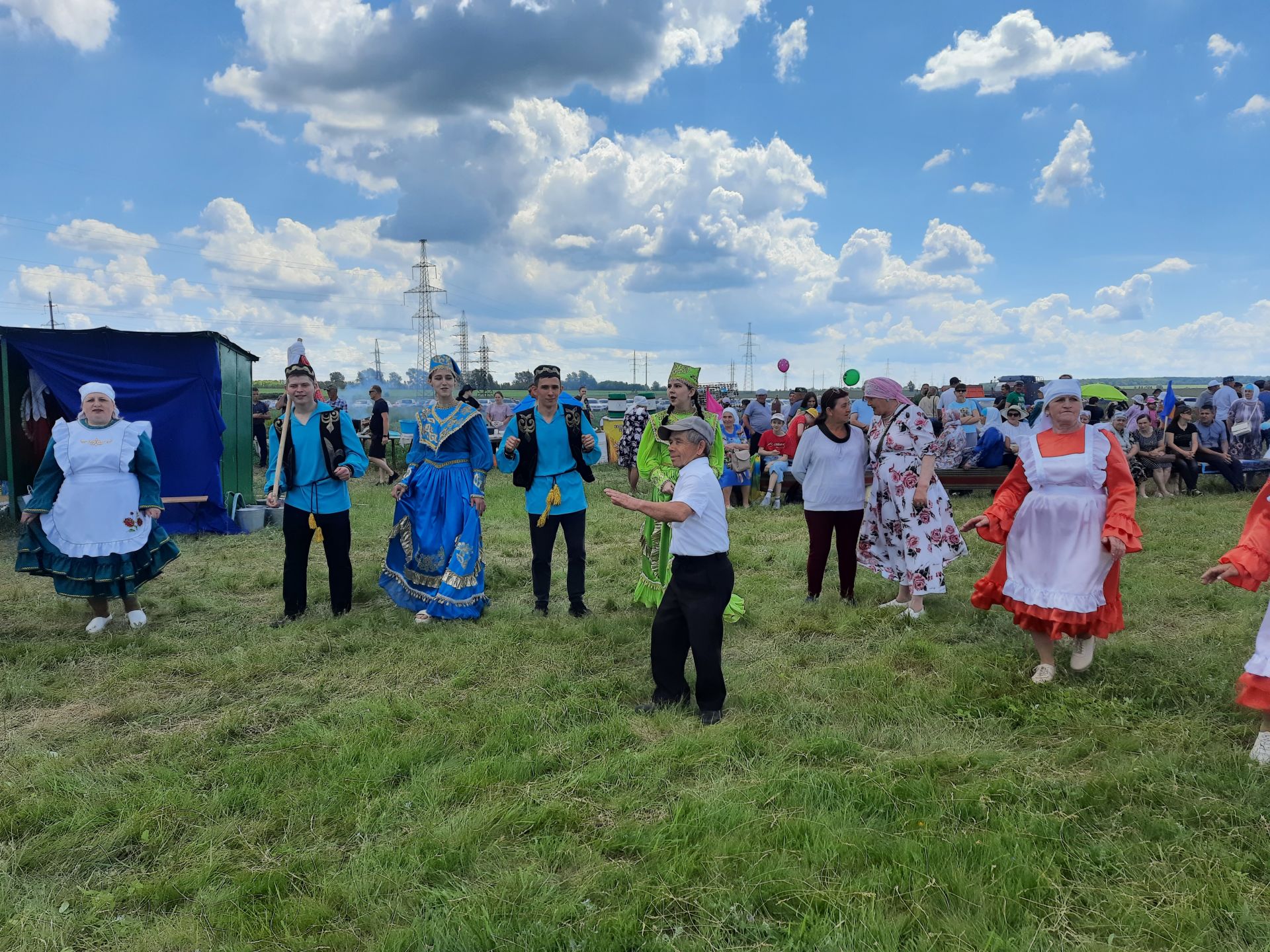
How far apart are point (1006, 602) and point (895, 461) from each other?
169cm

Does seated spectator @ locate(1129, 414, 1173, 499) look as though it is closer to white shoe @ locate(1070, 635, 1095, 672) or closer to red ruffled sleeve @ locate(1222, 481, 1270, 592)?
white shoe @ locate(1070, 635, 1095, 672)

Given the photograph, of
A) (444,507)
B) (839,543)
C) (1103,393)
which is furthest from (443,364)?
(1103,393)

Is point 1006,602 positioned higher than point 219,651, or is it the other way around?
point 1006,602

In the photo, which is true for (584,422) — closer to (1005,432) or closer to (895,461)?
(895,461)

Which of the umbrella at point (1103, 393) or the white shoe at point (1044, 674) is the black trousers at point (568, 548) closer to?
the white shoe at point (1044, 674)

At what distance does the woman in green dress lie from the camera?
5.95 m

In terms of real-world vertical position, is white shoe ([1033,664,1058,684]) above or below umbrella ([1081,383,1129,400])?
below

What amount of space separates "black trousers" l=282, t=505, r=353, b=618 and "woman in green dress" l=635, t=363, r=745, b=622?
2.43 m

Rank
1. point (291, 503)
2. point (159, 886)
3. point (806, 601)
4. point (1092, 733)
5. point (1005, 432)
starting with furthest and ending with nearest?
point (1005, 432)
point (806, 601)
point (291, 503)
point (1092, 733)
point (159, 886)

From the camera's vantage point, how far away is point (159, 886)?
282cm

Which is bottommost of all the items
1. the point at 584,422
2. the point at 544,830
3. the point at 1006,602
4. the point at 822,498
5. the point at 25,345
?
the point at 544,830

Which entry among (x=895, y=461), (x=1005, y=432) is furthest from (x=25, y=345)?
(x=1005, y=432)

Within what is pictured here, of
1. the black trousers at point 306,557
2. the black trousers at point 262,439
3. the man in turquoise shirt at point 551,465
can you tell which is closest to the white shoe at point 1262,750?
the man in turquoise shirt at point 551,465

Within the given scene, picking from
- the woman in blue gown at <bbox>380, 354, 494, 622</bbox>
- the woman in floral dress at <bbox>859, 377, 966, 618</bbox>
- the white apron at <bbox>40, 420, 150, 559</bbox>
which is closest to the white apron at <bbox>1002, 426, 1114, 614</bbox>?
the woman in floral dress at <bbox>859, 377, 966, 618</bbox>
